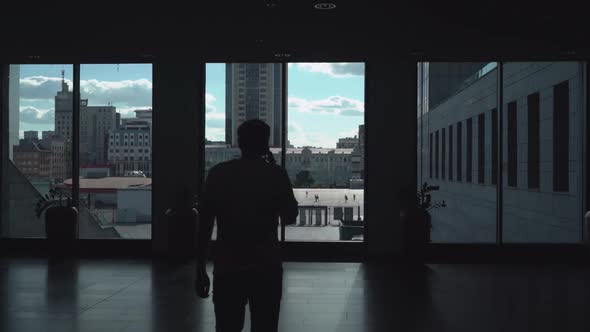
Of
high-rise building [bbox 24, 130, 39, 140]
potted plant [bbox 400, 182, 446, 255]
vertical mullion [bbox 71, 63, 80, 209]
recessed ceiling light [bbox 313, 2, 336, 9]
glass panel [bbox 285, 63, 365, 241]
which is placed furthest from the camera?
high-rise building [bbox 24, 130, 39, 140]

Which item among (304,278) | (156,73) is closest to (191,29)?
(156,73)

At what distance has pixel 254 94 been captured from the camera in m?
8.34

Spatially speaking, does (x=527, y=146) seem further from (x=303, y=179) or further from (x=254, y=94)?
(x=254, y=94)

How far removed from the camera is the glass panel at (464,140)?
18.5m

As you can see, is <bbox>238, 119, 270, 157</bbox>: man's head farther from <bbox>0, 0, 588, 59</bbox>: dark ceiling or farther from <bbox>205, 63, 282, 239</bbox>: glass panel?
<bbox>205, 63, 282, 239</bbox>: glass panel

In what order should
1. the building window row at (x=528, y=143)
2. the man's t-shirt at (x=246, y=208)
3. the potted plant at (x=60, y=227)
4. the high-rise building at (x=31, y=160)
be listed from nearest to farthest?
the man's t-shirt at (x=246, y=208) < the potted plant at (x=60, y=227) < the high-rise building at (x=31, y=160) < the building window row at (x=528, y=143)

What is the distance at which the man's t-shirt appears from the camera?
2.19 metres

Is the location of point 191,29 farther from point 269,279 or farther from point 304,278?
point 269,279

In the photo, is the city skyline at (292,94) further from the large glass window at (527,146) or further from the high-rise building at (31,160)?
the large glass window at (527,146)

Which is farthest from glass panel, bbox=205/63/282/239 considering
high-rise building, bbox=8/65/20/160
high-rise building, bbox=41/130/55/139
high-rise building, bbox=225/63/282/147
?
high-rise building, bbox=8/65/20/160

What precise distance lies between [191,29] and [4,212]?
4791 millimetres

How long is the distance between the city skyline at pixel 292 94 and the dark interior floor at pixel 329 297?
2112mm

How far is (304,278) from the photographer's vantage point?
6621mm

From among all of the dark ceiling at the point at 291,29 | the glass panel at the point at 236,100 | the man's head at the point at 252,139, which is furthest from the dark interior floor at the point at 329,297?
the dark ceiling at the point at 291,29
